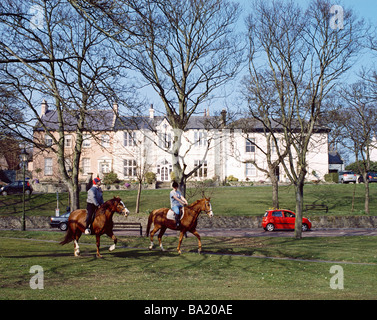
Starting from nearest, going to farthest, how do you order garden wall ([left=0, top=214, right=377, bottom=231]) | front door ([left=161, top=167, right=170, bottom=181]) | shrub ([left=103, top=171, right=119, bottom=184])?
garden wall ([left=0, top=214, right=377, bottom=231]) → shrub ([left=103, top=171, right=119, bottom=184]) → front door ([left=161, top=167, right=170, bottom=181])

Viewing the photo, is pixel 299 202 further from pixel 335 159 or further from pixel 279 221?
pixel 335 159

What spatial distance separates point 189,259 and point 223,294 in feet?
20.5

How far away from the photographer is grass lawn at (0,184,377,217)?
147 ft

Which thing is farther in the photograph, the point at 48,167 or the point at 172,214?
the point at 48,167

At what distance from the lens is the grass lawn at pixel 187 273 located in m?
10.2

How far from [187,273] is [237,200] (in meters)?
36.9

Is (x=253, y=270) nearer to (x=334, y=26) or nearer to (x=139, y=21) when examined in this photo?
(x=139, y=21)

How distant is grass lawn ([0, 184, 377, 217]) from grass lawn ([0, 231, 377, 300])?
2269cm

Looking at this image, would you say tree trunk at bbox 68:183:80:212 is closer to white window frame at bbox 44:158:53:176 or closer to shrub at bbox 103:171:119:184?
shrub at bbox 103:171:119:184

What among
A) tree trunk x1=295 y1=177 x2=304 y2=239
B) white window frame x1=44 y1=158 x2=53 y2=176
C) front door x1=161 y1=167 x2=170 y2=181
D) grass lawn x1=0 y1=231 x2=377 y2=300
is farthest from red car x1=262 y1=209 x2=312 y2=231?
white window frame x1=44 y1=158 x2=53 y2=176

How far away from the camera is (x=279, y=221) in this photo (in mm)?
36000

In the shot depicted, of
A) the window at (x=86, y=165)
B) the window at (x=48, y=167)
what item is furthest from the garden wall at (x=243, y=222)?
the window at (x=48, y=167)

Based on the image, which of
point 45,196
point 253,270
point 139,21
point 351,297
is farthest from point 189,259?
point 45,196

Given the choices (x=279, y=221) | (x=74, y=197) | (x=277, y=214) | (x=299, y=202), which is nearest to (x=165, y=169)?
(x=277, y=214)
